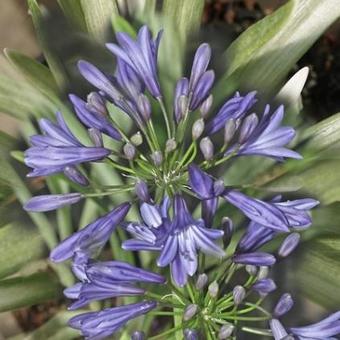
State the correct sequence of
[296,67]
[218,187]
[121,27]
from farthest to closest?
1. [296,67]
2. [121,27]
3. [218,187]

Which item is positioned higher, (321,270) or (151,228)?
(151,228)

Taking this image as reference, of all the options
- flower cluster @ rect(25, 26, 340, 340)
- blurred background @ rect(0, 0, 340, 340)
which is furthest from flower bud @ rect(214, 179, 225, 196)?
blurred background @ rect(0, 0, 340, 340)

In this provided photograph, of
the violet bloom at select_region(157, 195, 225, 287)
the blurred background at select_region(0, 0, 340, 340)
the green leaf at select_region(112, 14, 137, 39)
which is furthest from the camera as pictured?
the blurred background at select_region(0, 0, 340, 340)

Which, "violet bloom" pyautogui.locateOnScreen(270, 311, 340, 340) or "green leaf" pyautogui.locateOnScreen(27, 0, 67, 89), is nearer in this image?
"violet bloom" pyautogui.locateOnScreen(270, 311, 340, 340)

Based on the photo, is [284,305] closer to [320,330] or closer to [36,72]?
[320,330]

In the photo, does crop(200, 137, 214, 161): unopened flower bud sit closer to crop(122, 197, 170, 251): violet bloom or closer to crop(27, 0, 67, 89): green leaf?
crop(122, 197, 170, 251): violet bloom

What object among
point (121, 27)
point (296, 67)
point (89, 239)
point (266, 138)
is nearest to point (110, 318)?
point (89, 239)

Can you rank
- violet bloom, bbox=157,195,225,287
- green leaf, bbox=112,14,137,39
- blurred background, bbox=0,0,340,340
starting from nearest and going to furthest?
violet bloom, bbox=157,195,225,287 < green leaf, bbox=112,14,137,39 < blurred background, bbox=0,0,340,340

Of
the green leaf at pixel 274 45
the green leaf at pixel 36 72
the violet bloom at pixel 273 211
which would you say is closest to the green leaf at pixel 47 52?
the green leaf at pixel 36 72

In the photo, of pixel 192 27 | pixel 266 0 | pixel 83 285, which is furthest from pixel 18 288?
pixel 266 0
